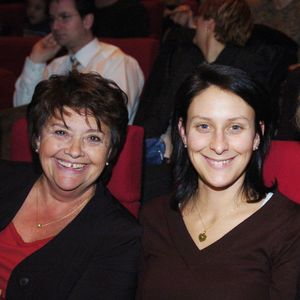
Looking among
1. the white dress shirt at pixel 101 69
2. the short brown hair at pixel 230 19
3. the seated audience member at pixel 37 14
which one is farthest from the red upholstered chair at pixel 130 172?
the seated audience member at pixel 37 14

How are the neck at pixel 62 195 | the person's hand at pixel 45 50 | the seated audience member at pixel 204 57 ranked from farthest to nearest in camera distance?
the person's hand at pixel 45 50, the seated audience member at pixel 204 57, the neck at pixel 62 195

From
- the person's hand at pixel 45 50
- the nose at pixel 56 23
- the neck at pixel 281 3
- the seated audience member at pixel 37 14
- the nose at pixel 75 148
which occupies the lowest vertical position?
the seated audience member at pixel 37 14

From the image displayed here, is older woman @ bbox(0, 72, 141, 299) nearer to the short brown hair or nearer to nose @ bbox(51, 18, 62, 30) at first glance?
the short brown hair

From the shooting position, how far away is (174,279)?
1625mm

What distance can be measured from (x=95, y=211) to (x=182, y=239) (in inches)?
12.0

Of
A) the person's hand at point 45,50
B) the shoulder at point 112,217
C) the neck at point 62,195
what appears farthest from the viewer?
the person's hand at point 45,50

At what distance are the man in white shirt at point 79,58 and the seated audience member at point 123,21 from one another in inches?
48.7

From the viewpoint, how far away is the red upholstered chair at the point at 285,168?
1.80 m

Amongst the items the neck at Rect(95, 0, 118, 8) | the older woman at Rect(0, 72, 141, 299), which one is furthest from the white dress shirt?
the neck at Rect(95, 0, 118, 8)

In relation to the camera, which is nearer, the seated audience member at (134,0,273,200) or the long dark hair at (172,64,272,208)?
the long dark hair at (172,64,272,208)

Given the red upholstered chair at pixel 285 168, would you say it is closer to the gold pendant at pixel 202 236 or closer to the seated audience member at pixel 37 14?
the gold pendant at pixel 202 236

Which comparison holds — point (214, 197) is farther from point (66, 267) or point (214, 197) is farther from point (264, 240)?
point (66, 267)

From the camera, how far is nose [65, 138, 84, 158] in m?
1.81

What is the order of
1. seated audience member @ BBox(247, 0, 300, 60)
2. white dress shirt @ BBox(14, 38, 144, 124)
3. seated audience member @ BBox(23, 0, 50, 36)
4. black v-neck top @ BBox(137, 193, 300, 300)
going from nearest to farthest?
black v-neck top @ BBox(137, 193, 300, 300) → white dress shirt @ BBox(14, 38, 144, 124) → seated audience member @ BBox(247, 0, 300, 60) → seated audience member @ BBox(23, 0, 50, 36)
